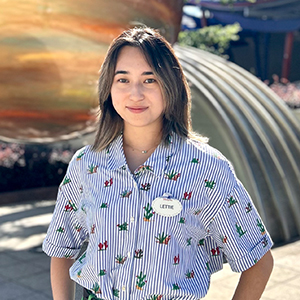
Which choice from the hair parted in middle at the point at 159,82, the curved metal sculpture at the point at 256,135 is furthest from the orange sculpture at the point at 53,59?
the hair parted in middle at the point at 159,82

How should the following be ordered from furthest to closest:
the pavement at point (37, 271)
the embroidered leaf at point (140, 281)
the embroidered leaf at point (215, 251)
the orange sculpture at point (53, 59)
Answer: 1. the orange sculpture at point (53, 59)
2. the pavement at point (37, 271)
3. the embroidered leaf at point (215, 251)
4. the embroidered leaf at point (140, 281)

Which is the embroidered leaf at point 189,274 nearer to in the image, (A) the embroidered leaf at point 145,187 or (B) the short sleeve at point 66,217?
(A) the embroidered leaf at point 145,187

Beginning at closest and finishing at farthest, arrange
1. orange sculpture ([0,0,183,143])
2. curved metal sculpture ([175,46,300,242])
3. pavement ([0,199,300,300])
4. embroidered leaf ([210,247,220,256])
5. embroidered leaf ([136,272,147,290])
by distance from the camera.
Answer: embroidered leaf ([136,272,147,290])
embroidered leaf ([210,247,220,256])
pavement ([0,199,300,300])
orange sculpture ([0,0,183,143])
curved metal sculpture ([175,46,300,242])


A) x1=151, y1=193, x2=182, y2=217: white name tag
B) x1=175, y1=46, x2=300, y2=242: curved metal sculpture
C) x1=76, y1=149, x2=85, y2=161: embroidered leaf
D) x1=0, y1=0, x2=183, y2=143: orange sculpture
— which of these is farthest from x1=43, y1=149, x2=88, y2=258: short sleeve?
x1=175, y1=46, x2=300, y2=242: curved metal sculpture

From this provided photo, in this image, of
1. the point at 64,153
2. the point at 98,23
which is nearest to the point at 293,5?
the point at 64,153

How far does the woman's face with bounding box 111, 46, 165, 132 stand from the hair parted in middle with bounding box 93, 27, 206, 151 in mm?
20

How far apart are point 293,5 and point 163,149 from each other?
81.5 ft

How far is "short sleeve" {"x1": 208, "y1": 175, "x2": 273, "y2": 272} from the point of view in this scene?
5.85 ft

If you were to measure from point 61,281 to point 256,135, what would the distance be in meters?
5.24

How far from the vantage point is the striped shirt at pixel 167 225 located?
5.73 ft

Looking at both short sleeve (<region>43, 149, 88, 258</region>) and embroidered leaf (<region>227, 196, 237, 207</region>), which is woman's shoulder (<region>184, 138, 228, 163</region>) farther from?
short sleeve (<region>43, 149, 88, 258</region>)

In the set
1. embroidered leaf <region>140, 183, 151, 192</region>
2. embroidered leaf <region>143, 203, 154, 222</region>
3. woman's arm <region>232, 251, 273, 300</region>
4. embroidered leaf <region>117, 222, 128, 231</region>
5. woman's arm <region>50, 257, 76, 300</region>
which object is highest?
embroidered leaf <region>140, 183, 151, 192</region>

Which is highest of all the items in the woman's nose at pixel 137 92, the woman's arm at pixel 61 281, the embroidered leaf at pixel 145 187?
the woman's nose at pixel 137 92

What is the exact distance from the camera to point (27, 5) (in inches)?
206
